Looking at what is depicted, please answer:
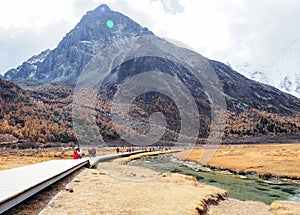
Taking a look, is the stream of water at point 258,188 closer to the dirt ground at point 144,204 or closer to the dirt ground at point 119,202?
the dirt ground at point 144,204

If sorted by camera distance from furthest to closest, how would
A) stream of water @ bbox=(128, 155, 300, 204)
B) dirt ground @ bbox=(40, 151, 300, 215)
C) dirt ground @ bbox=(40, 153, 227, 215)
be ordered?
stream of water @ bbox=(128, 155, 300, 204) → dirt ground @ bbox=(40, 151, 300, 215) → dirt ground @ bbox=(40, 153, 227, 215)

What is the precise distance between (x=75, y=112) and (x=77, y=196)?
412 feet

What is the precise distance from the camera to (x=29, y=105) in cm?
12438

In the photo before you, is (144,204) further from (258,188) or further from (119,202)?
(258,188)

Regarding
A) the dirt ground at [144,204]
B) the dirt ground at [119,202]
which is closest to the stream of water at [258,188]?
the dirt ground at [144,204]

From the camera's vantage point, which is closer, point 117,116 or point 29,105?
point 29,105

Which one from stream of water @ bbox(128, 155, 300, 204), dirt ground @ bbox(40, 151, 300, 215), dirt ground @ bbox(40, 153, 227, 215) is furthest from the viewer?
stream of water @ bbox(128, 155, 300, 204)

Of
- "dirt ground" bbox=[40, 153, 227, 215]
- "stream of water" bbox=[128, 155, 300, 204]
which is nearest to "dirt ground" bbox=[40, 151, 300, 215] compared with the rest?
"dirt ground" bbox=[40, 153, 227, 215]

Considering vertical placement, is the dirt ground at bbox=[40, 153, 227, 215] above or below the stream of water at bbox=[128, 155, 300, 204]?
above

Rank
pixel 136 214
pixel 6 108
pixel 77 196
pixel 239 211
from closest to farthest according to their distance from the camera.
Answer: pixel 136 214, pixel 77 196, pixel 239 211, pixel 6 108

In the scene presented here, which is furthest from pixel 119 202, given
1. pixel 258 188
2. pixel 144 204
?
pixel 258 188

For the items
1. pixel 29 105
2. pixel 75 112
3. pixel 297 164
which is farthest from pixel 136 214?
pixel 75 112

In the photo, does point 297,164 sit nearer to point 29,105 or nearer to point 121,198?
point 121,198

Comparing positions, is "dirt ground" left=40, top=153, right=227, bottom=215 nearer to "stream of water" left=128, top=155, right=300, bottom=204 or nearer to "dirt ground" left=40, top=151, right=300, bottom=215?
"dirt ground" left=40, top=151, right=300, bottom=215
